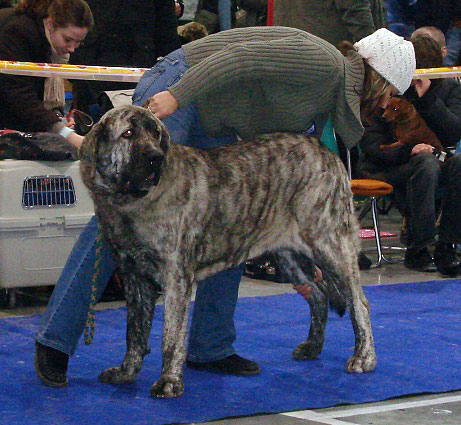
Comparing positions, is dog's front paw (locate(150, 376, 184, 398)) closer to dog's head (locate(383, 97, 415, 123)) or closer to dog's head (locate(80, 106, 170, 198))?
dog's head (locate(80, 106, 170, 198))

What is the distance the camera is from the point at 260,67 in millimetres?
3625

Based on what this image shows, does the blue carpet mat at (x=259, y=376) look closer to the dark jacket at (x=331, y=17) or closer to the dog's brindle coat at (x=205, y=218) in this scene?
the dog's brindle coat at (x=205, y=218)

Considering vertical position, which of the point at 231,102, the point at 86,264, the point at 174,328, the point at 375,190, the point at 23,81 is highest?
the point at 231,102

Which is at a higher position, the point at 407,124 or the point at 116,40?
the point at 116,40

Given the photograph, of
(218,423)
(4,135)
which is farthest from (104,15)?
(218,423)

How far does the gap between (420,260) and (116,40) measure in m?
2.57

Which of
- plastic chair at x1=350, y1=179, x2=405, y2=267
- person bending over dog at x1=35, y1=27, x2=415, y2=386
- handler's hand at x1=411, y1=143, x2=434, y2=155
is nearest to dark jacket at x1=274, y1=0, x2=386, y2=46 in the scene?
handler's hand at x1=411, y1=143, x2=434, y2=155

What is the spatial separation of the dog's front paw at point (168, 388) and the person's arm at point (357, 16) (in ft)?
11.9

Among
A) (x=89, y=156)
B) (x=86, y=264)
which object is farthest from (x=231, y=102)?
(x=86, y=264)

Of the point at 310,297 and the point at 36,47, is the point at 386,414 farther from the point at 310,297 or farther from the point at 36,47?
the point at 36,47

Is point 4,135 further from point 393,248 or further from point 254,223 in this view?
point 393,248

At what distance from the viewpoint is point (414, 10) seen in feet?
29.9

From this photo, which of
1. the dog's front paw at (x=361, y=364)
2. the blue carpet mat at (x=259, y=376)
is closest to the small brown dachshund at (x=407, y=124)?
the blue carpet mat at (x=259, y=376)

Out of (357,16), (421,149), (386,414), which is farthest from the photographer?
(421,149)
